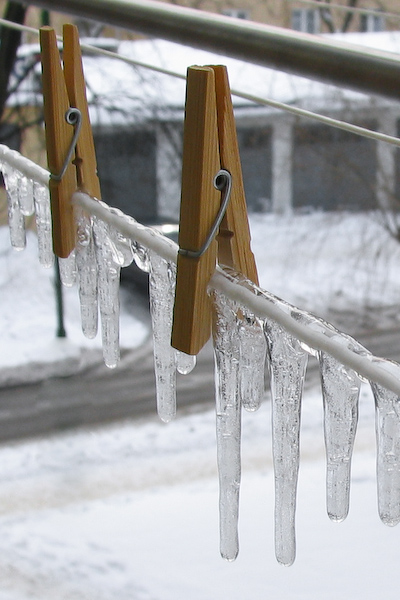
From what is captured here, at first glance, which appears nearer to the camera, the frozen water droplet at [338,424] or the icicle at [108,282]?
the frozen water droplet at [338,424]

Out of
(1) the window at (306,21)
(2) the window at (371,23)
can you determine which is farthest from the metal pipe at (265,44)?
(1) the window at (306,21)

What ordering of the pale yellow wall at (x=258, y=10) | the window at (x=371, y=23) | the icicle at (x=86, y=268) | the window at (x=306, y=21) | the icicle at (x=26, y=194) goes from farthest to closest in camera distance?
1. the window at (x=306, y=21)
2. the window at (x=371, y=23)
3. the pale yellow wall at (x=258, y=10)
4. the icicle at (x=26, y=194)
5. the icicle at (x=86, y=268)

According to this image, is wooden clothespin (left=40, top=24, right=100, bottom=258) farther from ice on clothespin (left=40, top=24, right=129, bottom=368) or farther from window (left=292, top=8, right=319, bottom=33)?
window (left=292, top=8, right=319, bottom=33)

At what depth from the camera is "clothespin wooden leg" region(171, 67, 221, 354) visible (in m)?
0.50

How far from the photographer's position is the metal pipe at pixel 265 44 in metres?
0.42

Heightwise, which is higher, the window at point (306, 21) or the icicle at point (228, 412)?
the icicle at point (228, 412)

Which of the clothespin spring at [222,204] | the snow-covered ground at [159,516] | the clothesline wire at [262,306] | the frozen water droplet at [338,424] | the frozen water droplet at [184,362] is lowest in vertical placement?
the snow-covered ground at [159,516]

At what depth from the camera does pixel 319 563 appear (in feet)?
11.3

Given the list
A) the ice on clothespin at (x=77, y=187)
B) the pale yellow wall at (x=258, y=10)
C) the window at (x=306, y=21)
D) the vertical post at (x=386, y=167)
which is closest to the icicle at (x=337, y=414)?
the ice on clothespin at (x=77, y=187)

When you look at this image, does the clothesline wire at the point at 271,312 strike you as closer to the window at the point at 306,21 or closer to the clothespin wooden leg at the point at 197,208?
the clothespin wooden leg at the point at 197,208

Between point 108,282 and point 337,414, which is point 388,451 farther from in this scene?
point 108,282

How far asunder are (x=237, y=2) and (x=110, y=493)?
19.4ft

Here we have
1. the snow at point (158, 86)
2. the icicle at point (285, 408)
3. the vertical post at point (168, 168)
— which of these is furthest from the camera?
the vertical post at point (168, 168)

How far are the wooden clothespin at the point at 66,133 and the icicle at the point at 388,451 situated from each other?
14.6 inches
